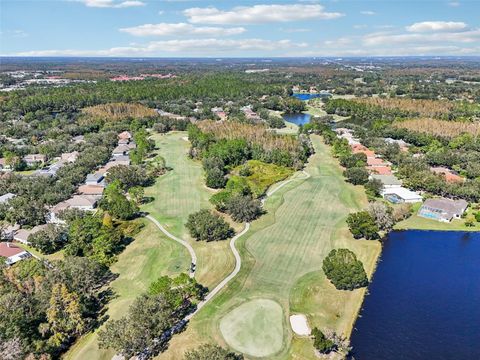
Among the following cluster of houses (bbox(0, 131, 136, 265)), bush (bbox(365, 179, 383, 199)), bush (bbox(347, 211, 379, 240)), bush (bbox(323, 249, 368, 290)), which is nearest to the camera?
bush (bbox(323, 249, 368, 290))

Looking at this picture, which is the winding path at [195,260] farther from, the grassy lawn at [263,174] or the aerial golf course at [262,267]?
the grassy lawn at [263,174]

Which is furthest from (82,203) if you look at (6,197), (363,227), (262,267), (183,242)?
(363,227)

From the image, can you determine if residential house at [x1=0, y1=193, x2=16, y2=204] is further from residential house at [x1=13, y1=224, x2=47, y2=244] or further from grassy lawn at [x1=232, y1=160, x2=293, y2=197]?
Result: grassy lawn at [x1=232, y1=160, x2=293, y2=197]

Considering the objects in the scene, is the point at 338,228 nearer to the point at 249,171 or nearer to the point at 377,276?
the point at 377,276

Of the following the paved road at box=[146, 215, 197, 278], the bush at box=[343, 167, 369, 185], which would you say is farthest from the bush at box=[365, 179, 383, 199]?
the paved road at box=[146, 215, 197, 278]

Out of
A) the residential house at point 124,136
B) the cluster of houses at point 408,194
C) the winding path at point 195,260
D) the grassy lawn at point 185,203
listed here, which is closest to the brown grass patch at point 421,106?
the cluster of houses at point 408,194
